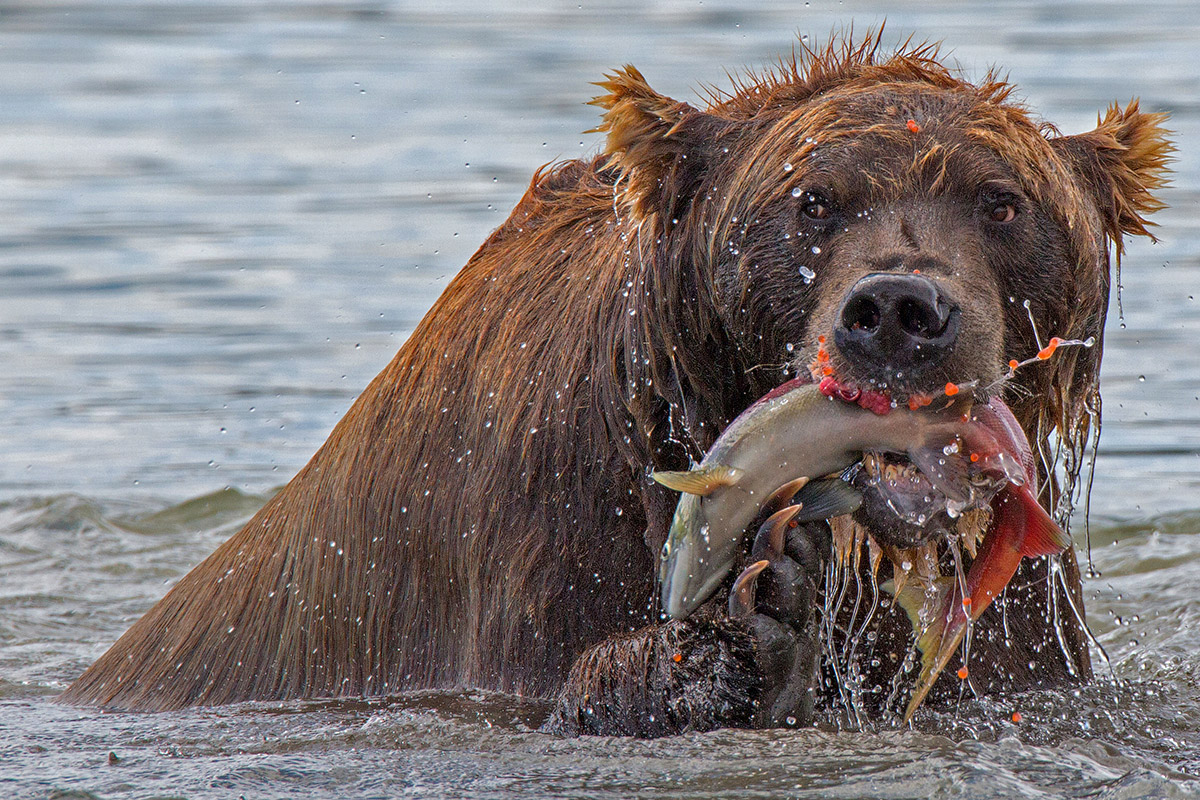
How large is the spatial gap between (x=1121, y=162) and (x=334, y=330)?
21.7 feet

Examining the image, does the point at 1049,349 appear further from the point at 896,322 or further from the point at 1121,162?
the point at 1121,162

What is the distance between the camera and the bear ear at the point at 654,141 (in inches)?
173

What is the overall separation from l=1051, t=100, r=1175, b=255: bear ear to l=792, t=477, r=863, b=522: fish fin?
3.46 ft

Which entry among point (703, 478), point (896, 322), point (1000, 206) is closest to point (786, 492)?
point (703, 478)

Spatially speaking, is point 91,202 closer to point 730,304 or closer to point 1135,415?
point 1135,415

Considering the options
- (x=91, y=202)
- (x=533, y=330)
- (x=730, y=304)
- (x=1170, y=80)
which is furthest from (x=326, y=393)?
(x=1170, y=80)

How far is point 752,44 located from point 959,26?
1.94m

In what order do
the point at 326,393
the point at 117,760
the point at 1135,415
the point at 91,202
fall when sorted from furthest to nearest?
the point at 91,202, the point at 326,393, the point at 1135,415, the point at 117,760

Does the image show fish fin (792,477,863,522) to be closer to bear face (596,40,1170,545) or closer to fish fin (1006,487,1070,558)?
bear face (596,40,1170,545)

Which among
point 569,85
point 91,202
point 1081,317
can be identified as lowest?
point 1081,317

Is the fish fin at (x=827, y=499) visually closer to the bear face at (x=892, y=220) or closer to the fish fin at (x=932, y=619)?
the bear face at (x=892, y=220)

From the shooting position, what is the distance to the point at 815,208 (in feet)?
13.8

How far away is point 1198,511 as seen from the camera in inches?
316

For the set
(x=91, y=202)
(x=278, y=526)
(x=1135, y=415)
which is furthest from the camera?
(x=91, y=202)
